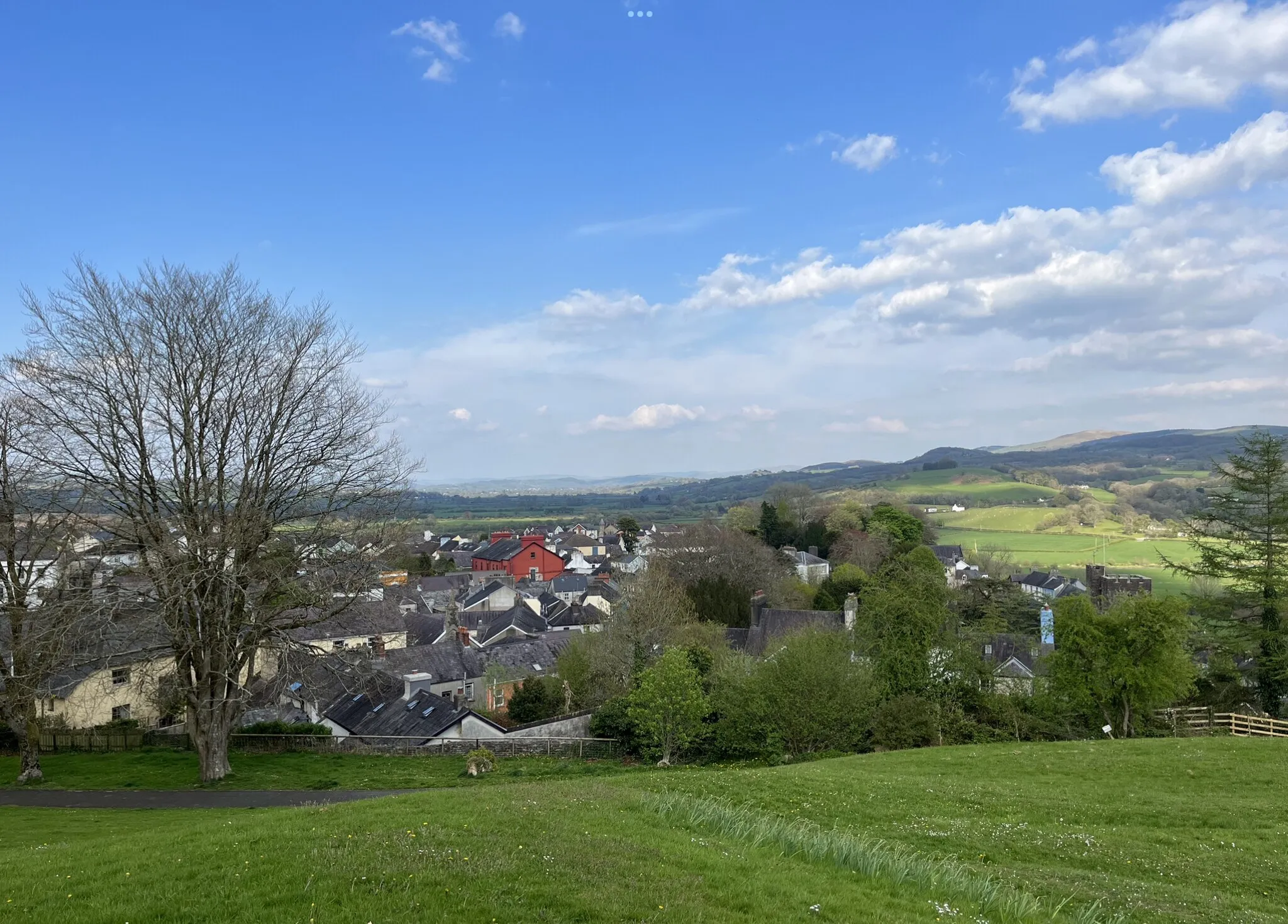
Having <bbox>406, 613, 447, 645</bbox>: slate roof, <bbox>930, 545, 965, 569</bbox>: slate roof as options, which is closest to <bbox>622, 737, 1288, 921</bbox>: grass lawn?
<bbox>406, 613, 447, 645</bbox>: slate roof

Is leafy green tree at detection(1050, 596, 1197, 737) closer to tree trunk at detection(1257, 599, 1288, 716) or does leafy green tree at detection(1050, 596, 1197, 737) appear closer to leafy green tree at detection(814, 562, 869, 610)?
tree trunk at detection(1257, 599, 1288, 716)

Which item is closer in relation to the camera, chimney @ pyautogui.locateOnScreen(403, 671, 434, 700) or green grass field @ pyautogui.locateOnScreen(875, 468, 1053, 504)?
chimney @ pyautogui.locateOnScreen(403, 671, 434, 700)

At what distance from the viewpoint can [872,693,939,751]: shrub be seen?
27.6 m

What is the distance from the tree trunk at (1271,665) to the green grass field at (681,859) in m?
17.9

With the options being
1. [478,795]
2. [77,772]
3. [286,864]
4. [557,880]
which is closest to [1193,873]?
[557,880]

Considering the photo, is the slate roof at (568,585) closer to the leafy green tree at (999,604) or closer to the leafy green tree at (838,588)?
the leafy green tree at (838,588)

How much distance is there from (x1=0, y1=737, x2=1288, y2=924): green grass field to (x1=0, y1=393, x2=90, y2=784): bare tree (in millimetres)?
4586

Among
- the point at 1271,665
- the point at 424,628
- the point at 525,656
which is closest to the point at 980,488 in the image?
the point at 424,628

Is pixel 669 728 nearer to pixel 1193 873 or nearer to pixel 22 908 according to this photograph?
pixel 1193 873

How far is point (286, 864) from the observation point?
25.7ft

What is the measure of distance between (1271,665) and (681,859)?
32.2 m

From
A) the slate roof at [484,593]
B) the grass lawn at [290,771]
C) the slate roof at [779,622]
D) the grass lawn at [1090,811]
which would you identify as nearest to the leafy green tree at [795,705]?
the grass lawn at [1090,811]

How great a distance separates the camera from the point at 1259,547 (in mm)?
30672

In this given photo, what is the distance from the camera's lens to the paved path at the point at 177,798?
1841cm
